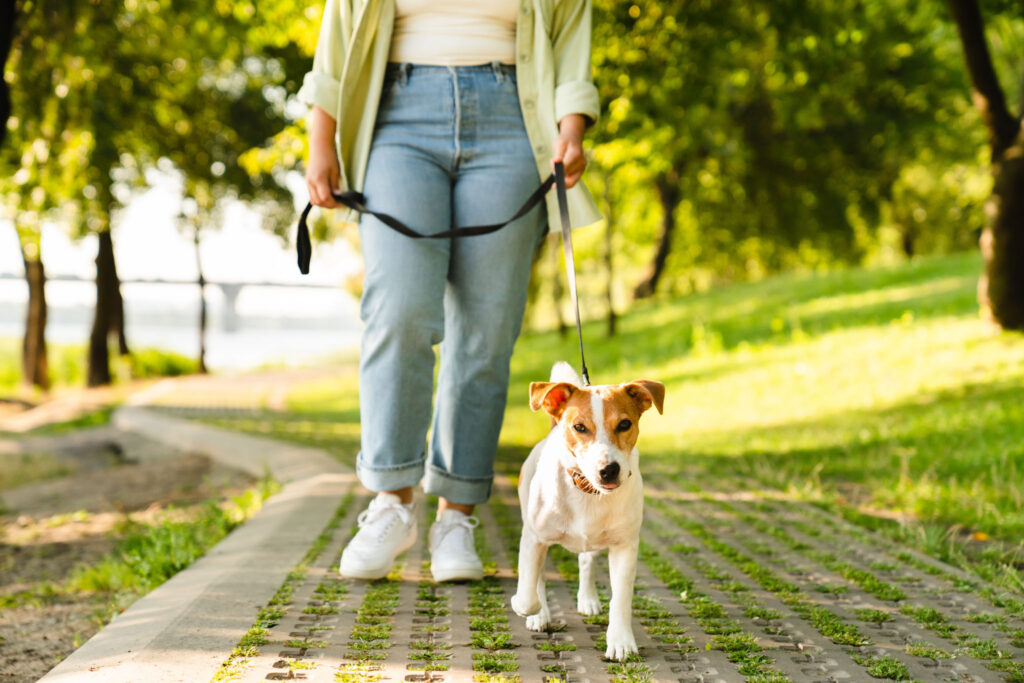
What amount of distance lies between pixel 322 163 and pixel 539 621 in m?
1.78

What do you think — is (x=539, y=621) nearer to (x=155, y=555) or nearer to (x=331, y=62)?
(x=155, y=555)

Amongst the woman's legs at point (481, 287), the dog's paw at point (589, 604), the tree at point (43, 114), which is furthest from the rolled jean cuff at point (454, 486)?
the tree at point (43, 114)

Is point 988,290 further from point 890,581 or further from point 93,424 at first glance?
point 93,424

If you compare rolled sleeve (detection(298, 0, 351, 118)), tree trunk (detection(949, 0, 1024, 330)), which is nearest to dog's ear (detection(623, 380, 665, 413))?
rolled sleeve (detection(298, 0, 351, 118))

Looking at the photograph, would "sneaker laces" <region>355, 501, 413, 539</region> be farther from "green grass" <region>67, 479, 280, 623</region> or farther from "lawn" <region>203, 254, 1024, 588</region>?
"lawn" <region>203, 254, 1024, 588</region>

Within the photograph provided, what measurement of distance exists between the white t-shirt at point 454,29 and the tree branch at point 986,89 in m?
6.60

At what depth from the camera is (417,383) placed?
3236 mm

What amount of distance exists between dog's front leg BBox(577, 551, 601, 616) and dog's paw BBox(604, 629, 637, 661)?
1.38 ft

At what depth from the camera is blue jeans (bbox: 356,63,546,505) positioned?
10.3 ft

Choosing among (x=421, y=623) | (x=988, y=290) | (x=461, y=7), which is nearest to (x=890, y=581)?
(x=421, y=623)

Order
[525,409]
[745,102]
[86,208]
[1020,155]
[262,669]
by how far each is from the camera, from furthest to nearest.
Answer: [745,102], [86,208], [525,409], [1020,155], [262,669]

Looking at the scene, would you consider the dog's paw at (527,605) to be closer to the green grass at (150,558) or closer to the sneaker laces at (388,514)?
the sneaker laces at (388,514)

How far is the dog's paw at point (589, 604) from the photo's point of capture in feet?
9.27

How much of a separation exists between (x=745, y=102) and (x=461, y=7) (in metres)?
20.5
